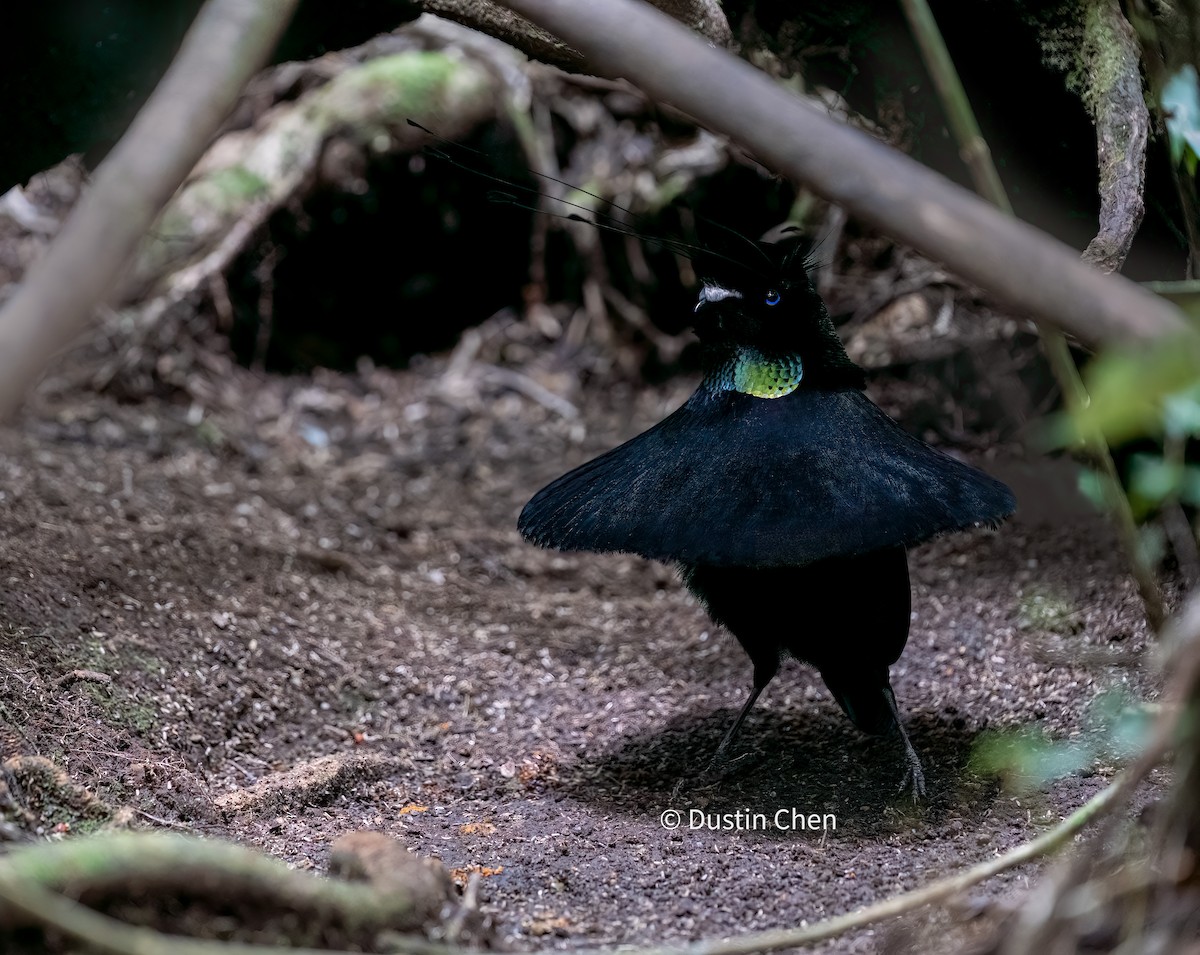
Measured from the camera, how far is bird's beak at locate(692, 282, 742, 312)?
297 centimetres

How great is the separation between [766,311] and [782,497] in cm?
61

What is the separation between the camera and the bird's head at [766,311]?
2.96m

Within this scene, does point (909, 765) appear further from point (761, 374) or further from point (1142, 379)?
point (1142, 379)

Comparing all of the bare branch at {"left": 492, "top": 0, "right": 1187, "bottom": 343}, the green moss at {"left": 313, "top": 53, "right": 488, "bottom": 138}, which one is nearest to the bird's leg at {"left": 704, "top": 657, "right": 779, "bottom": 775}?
the bare branch at {"left": 492, "top": 0, "right": 1187, "bottom": 343}

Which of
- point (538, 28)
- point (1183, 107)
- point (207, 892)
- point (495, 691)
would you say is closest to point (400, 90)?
point (538, 28)

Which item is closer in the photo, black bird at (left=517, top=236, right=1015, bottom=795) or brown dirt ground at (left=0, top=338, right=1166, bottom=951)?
brown dirt ground at (left=0, top=338, right=1166, bottom=951)

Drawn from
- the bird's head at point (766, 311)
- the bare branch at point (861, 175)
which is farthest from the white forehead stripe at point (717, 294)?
the bare branch at point (861, 175)

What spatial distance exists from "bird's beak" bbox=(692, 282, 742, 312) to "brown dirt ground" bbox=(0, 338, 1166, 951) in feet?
3.78

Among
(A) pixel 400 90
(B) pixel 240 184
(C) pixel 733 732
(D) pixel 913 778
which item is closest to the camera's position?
(D) pixel 913 778

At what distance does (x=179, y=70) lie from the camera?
1.60m

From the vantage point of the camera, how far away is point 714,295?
2.99 metres

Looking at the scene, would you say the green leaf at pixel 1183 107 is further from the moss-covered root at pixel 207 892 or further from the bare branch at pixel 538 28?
the moss-covered root at pixel 207 892

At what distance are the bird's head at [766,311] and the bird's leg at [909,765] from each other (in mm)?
791

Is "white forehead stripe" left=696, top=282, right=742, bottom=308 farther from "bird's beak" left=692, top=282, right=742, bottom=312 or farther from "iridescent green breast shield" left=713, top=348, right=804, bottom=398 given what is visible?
"iridescent green breast shield" left=713, top=348, right=804, bottom=398
